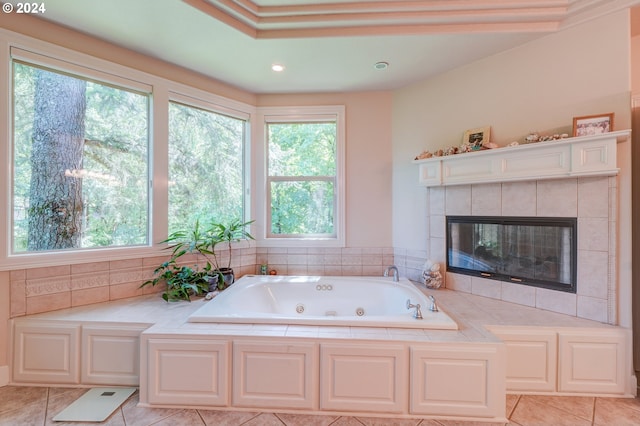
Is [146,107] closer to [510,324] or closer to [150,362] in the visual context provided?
[150,362]

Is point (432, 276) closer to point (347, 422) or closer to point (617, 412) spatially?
point (617, 412)

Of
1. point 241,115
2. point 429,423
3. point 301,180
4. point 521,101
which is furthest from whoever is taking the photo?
point 301,180

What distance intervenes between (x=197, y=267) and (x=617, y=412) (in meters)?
3.14

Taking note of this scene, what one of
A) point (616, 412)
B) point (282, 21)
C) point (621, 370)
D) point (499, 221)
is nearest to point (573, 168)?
point (499, 221)

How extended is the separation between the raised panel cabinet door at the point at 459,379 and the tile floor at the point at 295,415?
0.27ft

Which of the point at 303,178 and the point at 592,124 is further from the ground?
the point at 592,124

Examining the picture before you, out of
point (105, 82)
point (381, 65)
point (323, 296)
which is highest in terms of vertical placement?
point (381, 65)

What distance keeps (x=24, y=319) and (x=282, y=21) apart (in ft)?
8.83

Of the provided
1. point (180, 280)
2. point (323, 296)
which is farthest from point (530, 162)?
point (180, 280)

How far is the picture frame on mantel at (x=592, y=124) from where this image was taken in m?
1.78

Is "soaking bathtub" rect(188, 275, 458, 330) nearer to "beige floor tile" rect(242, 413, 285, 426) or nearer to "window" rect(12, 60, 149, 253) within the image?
"beige floor tile" rect(242, 413, 285, 426)

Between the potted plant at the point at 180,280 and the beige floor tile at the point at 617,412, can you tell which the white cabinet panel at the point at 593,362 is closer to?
the beige floor tile at the point at 617,412

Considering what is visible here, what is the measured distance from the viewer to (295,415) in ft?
5.22

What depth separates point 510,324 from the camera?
181cm
